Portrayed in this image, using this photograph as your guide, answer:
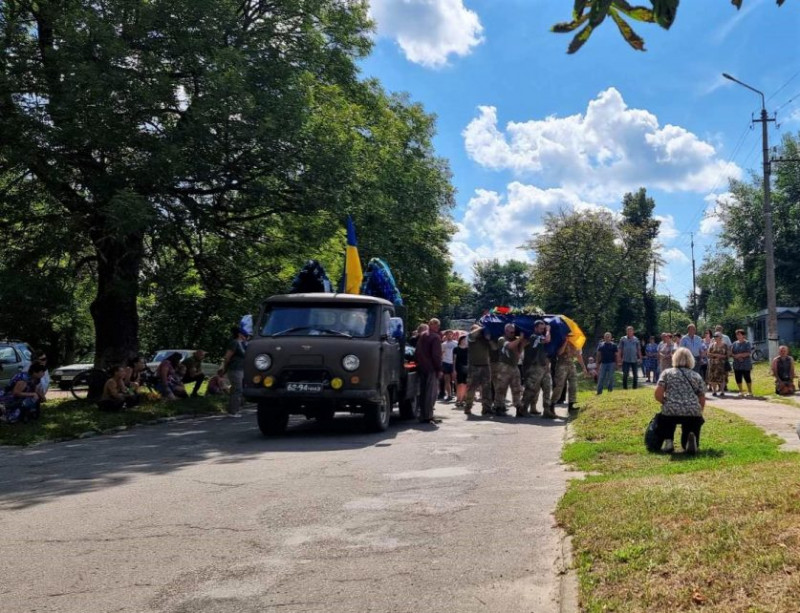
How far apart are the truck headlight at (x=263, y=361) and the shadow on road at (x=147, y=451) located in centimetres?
118

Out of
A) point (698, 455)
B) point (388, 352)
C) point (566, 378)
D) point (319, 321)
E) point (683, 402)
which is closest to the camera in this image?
point (698, 455)

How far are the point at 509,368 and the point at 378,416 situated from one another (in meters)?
3.98

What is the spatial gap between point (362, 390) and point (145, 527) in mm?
5916

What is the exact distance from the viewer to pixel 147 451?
10922mm

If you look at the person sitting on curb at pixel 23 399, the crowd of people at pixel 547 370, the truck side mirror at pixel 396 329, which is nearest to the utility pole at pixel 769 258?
the crowd of people at pixel 547 370

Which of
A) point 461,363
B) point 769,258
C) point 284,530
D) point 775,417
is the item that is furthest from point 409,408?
point 769,258

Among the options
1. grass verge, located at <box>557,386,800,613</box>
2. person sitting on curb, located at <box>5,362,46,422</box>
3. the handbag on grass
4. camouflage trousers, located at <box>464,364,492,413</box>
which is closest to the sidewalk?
the handbag on grass

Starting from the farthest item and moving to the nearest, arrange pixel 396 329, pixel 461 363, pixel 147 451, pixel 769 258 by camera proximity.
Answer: pixel 769 258, pixel 461 363, pixel 396 329, pixel 147 451

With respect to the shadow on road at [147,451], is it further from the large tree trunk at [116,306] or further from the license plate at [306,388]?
the large tree trunk at [116,306]

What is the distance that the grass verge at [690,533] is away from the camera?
3.88 m

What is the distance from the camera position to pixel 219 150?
636 inches

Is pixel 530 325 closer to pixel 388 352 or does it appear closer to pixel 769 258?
pixel 388 352

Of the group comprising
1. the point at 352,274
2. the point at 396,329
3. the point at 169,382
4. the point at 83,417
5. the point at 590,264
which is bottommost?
the point at 83,417

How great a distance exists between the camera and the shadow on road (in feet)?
27.0
